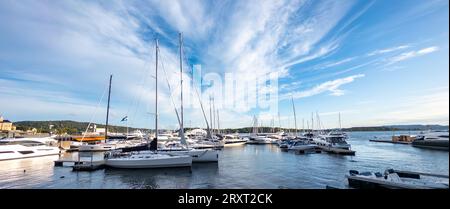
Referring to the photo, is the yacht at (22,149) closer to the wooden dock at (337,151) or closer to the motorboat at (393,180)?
the motorboat at (393,180)

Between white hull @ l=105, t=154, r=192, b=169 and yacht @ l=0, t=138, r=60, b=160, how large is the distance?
13.4 metres

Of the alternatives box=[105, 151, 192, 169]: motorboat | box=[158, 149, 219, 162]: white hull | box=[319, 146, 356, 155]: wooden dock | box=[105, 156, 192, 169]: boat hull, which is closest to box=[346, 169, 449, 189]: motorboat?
box=[105, 151, 192, 169]: motorboat

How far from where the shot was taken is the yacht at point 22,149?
2252cm

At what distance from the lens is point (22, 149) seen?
2428 cm

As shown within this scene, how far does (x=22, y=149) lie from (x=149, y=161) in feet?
58.5

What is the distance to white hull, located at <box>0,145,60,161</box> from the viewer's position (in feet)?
73.3

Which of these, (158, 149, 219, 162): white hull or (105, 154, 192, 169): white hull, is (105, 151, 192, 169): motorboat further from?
(158, 149, 219, 162): white hull

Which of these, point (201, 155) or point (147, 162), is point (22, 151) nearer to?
point (147, 162)

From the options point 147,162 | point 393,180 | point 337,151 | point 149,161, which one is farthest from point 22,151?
point 337,151

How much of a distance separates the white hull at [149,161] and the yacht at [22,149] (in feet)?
44.0

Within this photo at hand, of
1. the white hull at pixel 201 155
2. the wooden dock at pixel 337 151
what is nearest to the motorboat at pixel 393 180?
the white hull at pixel 201 155
